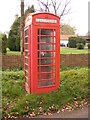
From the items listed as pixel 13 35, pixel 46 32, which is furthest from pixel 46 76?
pixel 13 35

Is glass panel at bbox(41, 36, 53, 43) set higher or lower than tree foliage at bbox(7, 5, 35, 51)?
lower

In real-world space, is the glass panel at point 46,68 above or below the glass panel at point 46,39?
below

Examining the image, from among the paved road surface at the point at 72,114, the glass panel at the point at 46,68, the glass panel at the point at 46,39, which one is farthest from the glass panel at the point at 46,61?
the paved road surface at the point at 72,114

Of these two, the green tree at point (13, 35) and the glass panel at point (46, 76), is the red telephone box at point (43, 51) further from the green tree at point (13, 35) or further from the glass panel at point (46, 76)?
the green tree at point (13, 35)

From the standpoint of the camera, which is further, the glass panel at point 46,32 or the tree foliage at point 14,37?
the tree foliage at point 14,37

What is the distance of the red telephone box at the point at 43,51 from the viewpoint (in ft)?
15.2

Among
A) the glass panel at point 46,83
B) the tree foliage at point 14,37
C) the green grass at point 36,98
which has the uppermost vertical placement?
the tree foliage at point 14,37

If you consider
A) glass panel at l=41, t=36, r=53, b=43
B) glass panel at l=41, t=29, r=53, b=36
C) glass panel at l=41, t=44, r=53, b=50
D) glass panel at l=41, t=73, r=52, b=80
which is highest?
glass panel at l=41, t=29, r=53, b=36

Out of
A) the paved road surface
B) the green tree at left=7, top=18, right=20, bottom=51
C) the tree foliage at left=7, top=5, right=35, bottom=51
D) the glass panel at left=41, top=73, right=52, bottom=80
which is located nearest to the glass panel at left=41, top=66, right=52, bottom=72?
the glass panel at left=41, top=73, right=52, bottom=80

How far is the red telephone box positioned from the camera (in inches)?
183

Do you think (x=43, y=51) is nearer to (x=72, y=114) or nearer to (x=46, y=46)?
(x=46, y=46)

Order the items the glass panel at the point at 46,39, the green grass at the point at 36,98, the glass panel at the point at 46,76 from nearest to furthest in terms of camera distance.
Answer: the green grass at the point at 36,98 → the glass panel at the point at 46,39 → the glass panel at the point at 46,76

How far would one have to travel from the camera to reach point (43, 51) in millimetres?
4770

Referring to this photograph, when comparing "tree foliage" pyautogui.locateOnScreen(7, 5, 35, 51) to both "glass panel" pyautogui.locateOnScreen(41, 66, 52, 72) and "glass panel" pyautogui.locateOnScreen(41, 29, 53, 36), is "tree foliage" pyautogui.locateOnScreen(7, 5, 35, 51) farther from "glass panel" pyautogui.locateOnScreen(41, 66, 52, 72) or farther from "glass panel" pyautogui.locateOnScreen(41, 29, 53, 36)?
"glass panel" pyautogui.locateOnScreen(41, 66, 52, 72)
